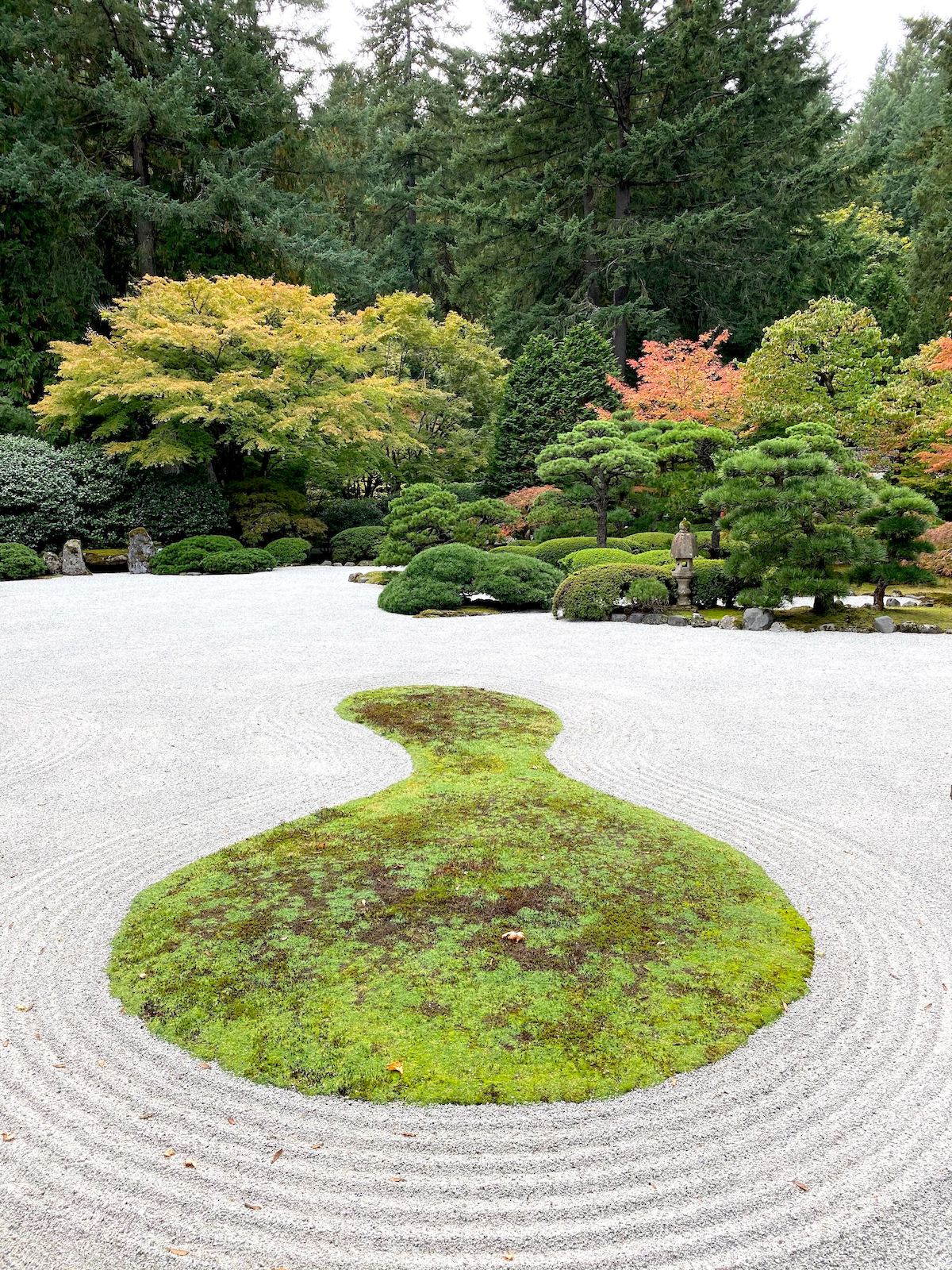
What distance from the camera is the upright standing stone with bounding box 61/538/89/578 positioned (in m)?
13.8

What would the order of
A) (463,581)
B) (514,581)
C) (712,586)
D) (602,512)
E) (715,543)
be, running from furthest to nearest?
(602,512) < (715,543) < (463,581) < (514,581) < (712,586)

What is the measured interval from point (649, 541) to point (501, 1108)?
35.6 ft

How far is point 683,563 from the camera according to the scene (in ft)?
31.2

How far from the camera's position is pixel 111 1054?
1806mm

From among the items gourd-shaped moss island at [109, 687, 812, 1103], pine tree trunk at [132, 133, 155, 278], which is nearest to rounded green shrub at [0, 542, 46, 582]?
pine tree trunk at [132, 133, 155, 278]

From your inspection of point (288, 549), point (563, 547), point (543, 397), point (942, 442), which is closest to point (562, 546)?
point (563, 547)

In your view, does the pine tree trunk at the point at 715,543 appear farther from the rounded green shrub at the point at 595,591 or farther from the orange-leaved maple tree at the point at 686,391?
the orange-leaved maple tree at the point at 686,391

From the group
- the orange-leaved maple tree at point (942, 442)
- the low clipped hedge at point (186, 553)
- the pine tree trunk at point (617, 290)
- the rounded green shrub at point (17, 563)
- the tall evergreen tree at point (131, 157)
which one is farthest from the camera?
the pine tree trunk at point (617, 290)

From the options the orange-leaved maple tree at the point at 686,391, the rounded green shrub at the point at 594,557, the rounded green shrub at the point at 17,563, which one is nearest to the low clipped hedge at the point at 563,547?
the rounded green shrub at the point at 594,557

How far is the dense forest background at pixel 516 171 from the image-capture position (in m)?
16.5

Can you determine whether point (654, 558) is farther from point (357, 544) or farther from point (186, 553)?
point (186, 553)

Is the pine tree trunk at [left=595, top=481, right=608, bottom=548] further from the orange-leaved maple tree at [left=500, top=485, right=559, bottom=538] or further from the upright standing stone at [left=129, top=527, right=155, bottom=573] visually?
the upright standing stone at [left=129, top=527, right=155, bottom=573]

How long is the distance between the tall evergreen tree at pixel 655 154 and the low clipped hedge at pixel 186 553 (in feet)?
35.0

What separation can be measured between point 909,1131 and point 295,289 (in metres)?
16.3
